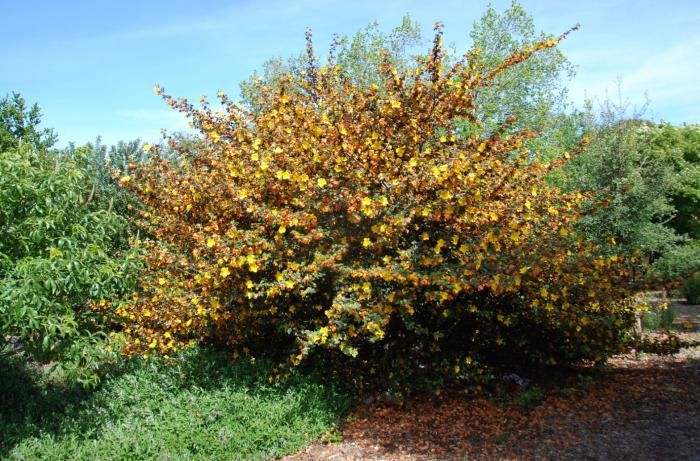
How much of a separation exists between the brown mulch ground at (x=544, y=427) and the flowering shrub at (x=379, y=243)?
36 centimetres

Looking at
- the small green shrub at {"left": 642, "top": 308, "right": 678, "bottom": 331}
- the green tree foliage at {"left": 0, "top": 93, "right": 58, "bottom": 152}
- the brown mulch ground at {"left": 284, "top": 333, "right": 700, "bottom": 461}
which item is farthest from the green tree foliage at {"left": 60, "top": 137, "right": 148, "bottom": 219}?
the small green shrub at {"left": 642, "top": 308, "right": 678, "bottom": 331}

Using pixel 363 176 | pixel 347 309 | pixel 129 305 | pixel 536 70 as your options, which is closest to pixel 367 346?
pixel 347 309

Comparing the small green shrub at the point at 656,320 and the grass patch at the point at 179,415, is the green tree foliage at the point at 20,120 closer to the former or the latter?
the grass patch at the point at 179,415

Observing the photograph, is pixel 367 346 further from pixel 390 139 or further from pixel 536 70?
pixel 536 70

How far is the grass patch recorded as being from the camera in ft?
13.3

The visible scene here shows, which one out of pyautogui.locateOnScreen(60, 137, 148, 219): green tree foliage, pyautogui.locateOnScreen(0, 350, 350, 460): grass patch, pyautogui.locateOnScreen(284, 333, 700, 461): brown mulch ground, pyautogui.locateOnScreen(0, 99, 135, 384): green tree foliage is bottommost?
pyautogui.locateOnScreen(284, 333, 700, 461): brown mulch ground

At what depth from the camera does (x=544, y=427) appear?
434cm

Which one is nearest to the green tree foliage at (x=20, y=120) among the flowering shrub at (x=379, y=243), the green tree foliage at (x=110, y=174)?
the green tree foliage at (x=110, y=174)

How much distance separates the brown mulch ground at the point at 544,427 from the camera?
395 centimetres

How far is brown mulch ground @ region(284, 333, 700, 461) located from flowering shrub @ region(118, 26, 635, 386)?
364 mm

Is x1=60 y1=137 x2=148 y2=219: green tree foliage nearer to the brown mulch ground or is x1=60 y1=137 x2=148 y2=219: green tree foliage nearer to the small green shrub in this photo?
the brown mulch ground

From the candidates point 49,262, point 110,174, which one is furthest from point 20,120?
point 49,262

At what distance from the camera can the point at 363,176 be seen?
4.29 metres

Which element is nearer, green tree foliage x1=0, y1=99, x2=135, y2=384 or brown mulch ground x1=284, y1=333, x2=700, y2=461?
green tree foliage x1=0, y1=99, x2=135, y2=384
